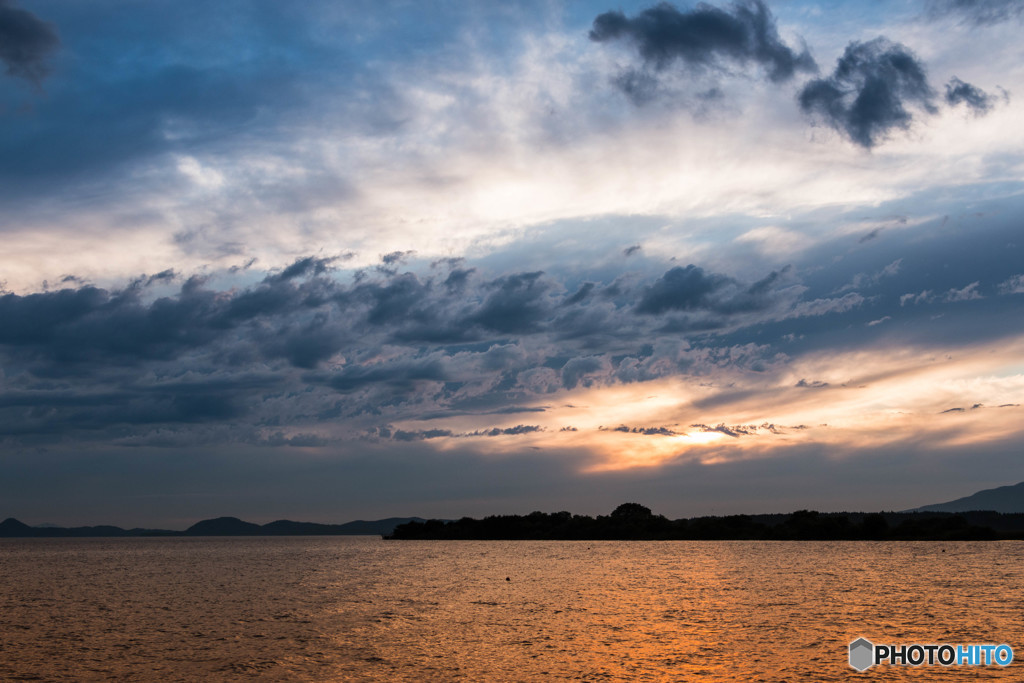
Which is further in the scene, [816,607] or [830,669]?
[816,607]

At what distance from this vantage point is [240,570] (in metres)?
162

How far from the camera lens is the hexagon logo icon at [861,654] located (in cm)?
4703

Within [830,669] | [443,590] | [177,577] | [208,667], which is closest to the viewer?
[830,669]

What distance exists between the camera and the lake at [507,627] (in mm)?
47656

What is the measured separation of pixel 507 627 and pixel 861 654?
27.3 meters

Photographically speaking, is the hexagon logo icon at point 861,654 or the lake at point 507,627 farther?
the lake at point 507,627

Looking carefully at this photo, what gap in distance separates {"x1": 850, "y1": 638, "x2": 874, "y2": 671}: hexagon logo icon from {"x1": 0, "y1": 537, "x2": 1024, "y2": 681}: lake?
0.81 m

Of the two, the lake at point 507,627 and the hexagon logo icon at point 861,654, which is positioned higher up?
the hexagon logo icon at point 861,654

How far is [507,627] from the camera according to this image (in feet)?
215

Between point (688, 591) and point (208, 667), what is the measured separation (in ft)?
205

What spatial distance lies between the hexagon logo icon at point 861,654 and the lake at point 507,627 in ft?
2.65

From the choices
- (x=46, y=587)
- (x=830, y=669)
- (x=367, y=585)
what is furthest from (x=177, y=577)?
(x=830, y=669)

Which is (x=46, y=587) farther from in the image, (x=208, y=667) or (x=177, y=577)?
(x=208, y=667)

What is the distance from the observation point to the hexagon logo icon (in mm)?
47031
